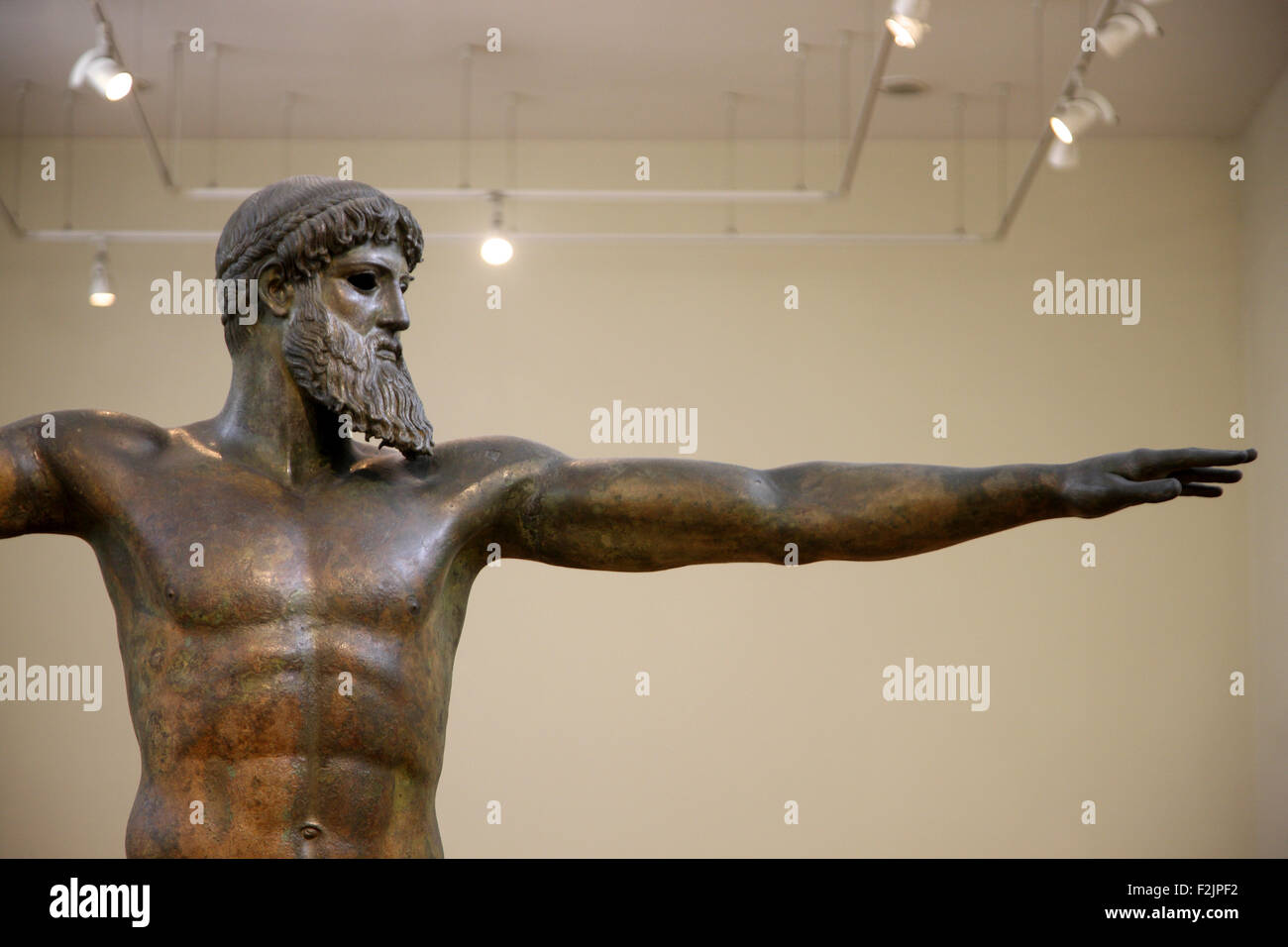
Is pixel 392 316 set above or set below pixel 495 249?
below

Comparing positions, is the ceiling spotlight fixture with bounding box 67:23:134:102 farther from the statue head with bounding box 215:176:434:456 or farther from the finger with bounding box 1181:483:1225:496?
the finger with bounding box 1181:483:1225:496

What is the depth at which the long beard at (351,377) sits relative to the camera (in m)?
3.30

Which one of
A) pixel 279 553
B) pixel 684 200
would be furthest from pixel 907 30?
pixel 279 553

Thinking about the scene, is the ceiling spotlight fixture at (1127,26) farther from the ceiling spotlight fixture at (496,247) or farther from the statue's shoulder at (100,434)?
the statue's shoulder at (100,434)

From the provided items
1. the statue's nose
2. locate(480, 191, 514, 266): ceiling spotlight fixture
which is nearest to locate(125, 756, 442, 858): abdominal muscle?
the statue's nose

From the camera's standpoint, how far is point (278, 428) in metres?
3.39

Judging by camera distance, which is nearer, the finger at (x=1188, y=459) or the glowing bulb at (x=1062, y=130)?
the finger at (x=1188, y=459)

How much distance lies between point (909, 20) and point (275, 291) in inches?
171

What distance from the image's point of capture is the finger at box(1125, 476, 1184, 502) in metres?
3.07

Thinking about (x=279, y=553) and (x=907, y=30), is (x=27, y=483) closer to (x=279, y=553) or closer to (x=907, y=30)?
(x=279, y=553)

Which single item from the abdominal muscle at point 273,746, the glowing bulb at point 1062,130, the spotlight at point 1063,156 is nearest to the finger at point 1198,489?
the abdominal muscle at point 273,746

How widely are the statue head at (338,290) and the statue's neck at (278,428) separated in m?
0.04

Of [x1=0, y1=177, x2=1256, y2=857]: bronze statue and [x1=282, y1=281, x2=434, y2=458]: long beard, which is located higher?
[x1=282, y1=281, x2=434, y2=458]: long beard

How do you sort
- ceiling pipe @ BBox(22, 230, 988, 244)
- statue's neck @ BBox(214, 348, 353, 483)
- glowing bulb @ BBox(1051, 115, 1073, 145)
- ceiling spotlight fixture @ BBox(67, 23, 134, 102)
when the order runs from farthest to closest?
ceiling pipe @ BBox(22, 230, 988, 244)
glowing bulb @ BBox(1051, 115, 1073, 145)
ceiling spotlight fixture @ BBox(67, 23, 134, 102)
statue's neck @ BBox(214, 348, 353, 483)
